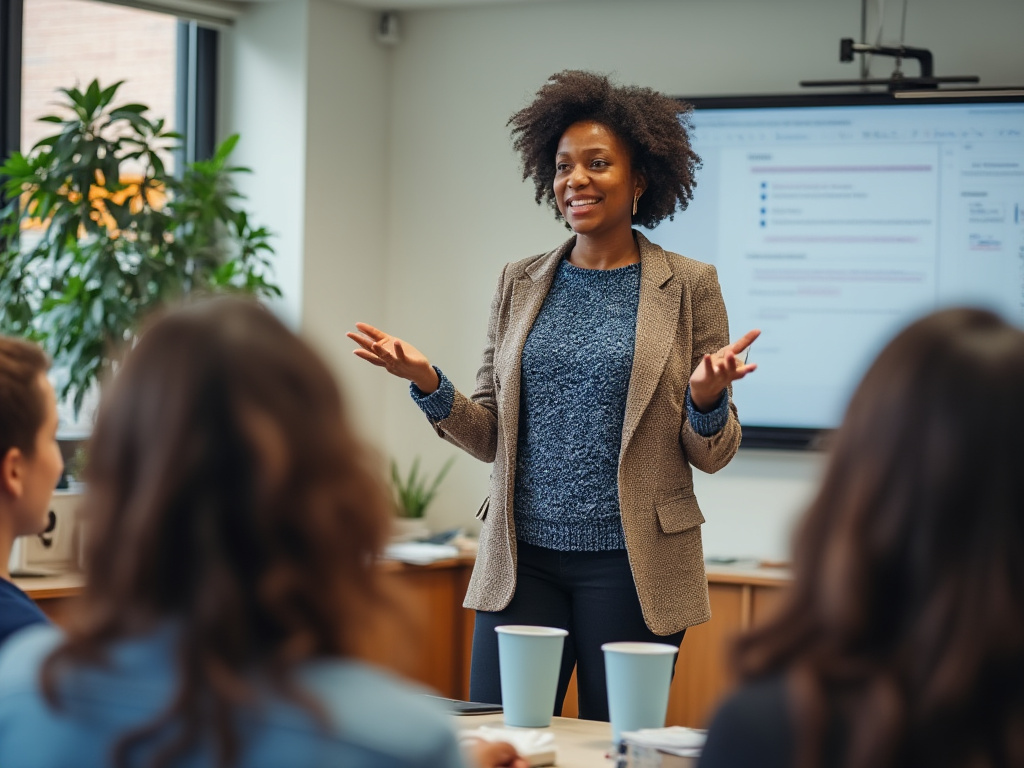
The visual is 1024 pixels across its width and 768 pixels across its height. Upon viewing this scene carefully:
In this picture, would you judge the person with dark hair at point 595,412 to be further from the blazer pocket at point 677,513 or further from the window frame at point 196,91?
the window frame at point 196,91

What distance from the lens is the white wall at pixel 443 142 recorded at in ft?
13.9

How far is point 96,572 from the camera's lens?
36.6 inches

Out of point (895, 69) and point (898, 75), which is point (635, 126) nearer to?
point (898, 75)

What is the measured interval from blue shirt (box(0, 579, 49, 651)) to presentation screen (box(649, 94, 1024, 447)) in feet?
9.20

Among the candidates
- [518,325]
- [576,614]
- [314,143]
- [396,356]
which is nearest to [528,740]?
[576,614]

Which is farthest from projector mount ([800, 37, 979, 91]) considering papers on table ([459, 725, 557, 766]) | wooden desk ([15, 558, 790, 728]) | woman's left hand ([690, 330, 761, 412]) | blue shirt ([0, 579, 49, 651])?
blue shirt ([0, 579, 49, 651])

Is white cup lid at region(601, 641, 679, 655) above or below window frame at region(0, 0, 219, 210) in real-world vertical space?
below

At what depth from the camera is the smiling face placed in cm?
249

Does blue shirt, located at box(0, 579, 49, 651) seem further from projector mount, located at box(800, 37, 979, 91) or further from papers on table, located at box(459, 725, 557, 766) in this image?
projector mount, located at box(800, 37, 979, 91)

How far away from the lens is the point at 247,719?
86cm

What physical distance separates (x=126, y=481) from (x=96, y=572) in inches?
2.9

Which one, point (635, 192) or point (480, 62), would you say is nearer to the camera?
point (635, 192)

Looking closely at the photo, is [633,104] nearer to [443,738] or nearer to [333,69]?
[443,738]

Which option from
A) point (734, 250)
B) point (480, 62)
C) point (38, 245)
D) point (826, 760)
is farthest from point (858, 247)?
point (826, 760)
